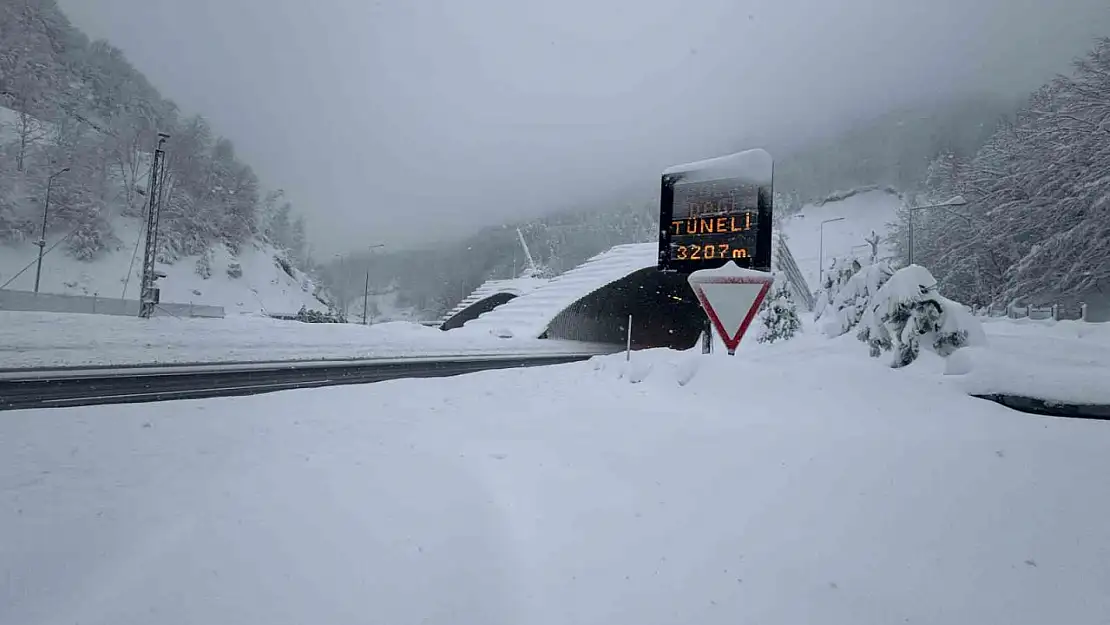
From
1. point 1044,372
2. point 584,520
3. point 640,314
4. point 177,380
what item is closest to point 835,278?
point 1044,372

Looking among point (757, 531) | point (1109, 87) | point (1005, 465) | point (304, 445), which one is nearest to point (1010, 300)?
point (1109, 87)

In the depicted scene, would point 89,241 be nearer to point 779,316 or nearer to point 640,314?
point 640,314

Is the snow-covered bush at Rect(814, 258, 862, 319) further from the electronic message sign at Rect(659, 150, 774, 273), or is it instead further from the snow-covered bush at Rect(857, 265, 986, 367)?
the snow-covered bush at Rect(857, 265, 986, 367)

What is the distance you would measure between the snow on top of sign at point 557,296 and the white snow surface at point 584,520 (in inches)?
1151

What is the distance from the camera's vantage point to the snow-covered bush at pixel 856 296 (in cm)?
1200

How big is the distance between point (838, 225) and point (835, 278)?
384 feet

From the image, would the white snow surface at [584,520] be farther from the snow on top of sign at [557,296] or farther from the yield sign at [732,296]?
the snow on top of sign at [557,296]

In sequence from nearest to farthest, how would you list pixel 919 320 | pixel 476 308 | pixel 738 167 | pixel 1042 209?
pixel 919 320 → pixel 738 167 → pixel 1042 209 → pixel 476 308

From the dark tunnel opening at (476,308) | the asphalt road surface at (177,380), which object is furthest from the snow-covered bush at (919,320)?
the dark tunnel opening at (476,308)

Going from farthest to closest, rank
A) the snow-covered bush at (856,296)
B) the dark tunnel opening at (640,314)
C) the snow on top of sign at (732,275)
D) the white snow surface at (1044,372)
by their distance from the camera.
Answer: the dark tunnel opening at (640,314)
the snow-covered bush at (856,296)
the snow on top of sign at (732,275)
the white snow surface at (1044,372)

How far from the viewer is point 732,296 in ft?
17.1

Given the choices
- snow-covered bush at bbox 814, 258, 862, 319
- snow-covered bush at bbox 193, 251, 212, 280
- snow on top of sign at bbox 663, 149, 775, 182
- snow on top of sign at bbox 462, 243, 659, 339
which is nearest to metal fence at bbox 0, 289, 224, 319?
snow on top of sign at bbox 462, 243, 659, 339

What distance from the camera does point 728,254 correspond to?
1409 cm

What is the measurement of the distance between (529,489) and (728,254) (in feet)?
39.6
